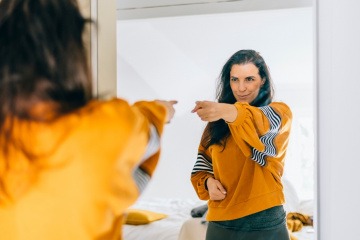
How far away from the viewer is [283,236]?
103 centimetres

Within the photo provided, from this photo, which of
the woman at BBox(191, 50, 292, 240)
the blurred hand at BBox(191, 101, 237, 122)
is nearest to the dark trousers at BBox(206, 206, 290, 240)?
the woman at BBox(191, 50, 292, 240)

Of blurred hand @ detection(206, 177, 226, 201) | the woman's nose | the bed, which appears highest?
the woman's nose

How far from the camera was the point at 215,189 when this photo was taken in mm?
1055

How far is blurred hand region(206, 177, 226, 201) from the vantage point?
1051 millimetres

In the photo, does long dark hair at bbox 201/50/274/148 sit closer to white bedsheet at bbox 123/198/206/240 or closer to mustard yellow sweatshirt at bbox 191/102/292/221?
mustard yellow sweatshirt at bbox 191/102/292/221

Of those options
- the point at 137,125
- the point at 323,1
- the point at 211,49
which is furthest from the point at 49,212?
the point at 323,1

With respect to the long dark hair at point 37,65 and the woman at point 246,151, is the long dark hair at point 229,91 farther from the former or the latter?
the long dark hair at point 37,65

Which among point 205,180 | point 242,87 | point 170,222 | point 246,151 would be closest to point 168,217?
point 170,222

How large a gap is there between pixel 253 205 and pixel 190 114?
0.24 meters

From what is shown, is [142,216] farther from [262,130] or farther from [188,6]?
[188,6]

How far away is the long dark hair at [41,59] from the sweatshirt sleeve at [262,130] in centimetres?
39

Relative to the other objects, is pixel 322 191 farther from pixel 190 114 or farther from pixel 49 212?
pixel 49 212

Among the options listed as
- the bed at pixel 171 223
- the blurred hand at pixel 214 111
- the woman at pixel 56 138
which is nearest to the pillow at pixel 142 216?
the bed at pixel 171 223

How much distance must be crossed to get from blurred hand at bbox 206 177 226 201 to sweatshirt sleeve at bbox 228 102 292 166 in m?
0.09
